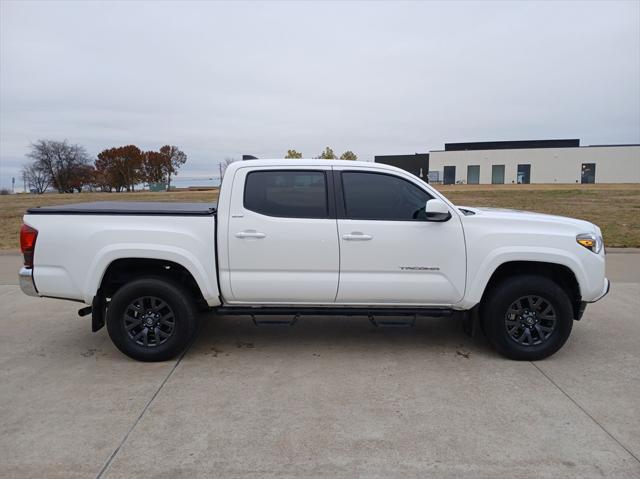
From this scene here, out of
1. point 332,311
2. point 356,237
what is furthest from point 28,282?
point 356,237

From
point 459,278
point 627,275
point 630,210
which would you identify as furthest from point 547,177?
point 459,278

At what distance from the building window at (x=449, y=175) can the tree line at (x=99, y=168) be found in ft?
164

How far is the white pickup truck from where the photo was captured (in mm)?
4449

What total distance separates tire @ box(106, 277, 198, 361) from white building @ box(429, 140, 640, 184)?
72.5m

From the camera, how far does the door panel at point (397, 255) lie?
14.6 feet

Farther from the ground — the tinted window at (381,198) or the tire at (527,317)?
the tinted window at (381,198)

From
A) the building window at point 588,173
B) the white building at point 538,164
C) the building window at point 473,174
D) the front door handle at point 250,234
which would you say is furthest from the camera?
the building window at point 473,174

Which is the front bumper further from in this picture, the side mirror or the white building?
the white building

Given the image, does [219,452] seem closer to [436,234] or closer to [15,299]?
[436,234]

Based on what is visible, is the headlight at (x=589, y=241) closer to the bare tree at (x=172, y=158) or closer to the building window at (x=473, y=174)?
the building window at (x=473, y=174)

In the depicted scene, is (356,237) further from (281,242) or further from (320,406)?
(320,406)

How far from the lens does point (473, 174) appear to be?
74.4 meters

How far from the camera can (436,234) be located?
447cm

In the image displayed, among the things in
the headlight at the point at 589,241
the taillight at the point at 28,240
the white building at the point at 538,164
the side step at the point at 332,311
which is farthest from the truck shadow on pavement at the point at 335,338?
the white building at the point at 538,164
